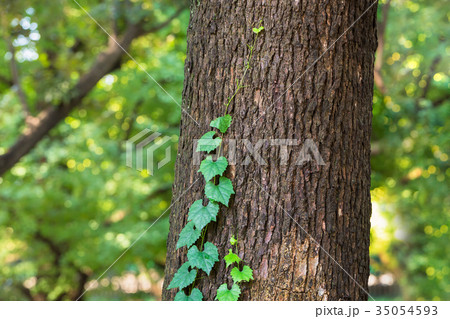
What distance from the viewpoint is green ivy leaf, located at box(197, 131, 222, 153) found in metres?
1.67

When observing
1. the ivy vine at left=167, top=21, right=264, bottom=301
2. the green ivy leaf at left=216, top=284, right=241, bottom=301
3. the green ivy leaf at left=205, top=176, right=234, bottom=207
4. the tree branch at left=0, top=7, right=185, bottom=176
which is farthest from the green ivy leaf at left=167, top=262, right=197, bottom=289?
the tree branch at left=0, top=7, right=185, bottom=176

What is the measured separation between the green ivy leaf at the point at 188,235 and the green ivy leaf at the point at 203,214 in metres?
0.04

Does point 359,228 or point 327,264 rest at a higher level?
point 359,228

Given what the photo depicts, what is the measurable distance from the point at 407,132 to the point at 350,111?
493 centimetres

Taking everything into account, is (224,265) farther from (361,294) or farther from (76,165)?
(76,165)

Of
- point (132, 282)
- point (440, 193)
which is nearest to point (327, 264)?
point (440, 193)

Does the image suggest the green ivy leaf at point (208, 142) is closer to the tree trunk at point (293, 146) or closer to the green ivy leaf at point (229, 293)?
the tree trunk at point (293, 146)

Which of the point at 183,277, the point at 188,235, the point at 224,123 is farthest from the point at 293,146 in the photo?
the point at 183,277

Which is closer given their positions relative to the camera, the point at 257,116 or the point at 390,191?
the point at 257,116

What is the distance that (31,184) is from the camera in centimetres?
708

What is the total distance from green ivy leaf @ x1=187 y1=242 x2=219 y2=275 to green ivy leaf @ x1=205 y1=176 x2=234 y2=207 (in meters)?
0.18

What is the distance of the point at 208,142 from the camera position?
1.69 meters

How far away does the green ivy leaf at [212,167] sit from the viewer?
1.64 metres

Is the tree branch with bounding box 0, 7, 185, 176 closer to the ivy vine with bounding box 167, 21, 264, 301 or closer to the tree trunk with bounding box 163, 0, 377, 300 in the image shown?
the tree trunk with bounding box 163, 0, 377, 300
